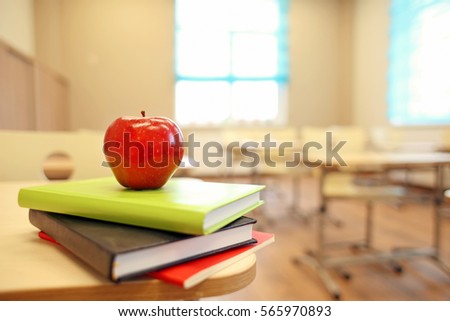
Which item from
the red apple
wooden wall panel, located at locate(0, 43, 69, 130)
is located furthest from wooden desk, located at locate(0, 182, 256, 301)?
wooden wall panel, located at locate(0, 43, 69, 130)

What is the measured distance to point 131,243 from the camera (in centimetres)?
29

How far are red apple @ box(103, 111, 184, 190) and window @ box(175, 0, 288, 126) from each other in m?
5.15

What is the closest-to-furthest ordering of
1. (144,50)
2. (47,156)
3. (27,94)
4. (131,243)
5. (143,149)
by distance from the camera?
(131,243), (143,149), (47,156), (27,94), (144,50)

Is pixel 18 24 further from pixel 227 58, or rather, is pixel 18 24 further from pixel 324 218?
pixel 324 218

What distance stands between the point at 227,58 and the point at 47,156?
473cm

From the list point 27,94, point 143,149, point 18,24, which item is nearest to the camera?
point 143,149

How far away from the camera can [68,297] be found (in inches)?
11.3

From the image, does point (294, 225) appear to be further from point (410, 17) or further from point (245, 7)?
point (245, 7)

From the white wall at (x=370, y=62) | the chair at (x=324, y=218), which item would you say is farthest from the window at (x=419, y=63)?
the chair at (x=324, y=218)

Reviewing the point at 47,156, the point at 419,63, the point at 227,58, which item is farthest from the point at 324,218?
the point at 227,58

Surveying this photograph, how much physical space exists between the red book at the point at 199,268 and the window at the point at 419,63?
4405 mm

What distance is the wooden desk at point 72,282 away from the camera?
286 millimetres

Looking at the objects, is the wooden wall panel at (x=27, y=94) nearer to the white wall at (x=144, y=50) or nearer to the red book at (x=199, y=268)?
the white wall at (x=144, y=50)

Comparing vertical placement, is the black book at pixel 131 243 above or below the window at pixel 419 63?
below
